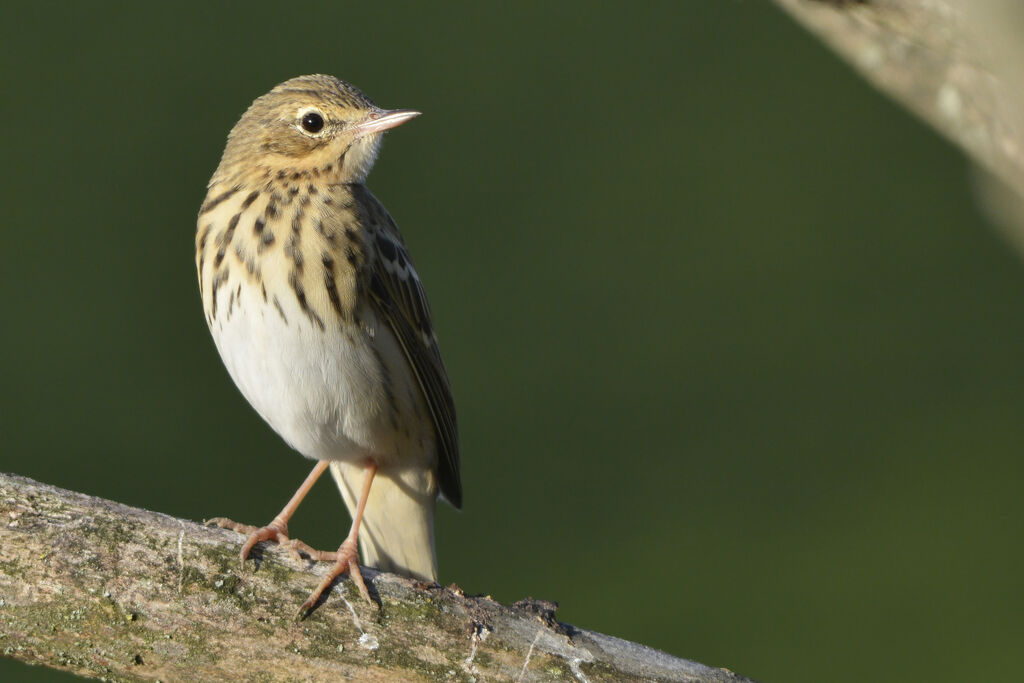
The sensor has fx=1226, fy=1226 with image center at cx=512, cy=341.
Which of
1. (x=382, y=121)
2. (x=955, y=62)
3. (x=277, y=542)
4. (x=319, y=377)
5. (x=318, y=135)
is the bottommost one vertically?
(x=277, y=542)

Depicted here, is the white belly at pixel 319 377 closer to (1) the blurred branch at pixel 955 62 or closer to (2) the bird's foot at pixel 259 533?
(2) the bird's foot at pixel 259 533

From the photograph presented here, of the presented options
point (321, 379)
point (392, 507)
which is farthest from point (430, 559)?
point (321, 379)

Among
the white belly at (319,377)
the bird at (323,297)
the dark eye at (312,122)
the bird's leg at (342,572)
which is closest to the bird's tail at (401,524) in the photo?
the bird at (323,297)

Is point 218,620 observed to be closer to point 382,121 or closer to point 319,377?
point 319,377

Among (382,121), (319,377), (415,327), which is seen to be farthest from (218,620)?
(382,121)

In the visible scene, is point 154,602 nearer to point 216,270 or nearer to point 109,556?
point 109,556

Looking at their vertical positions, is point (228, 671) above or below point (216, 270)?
below
